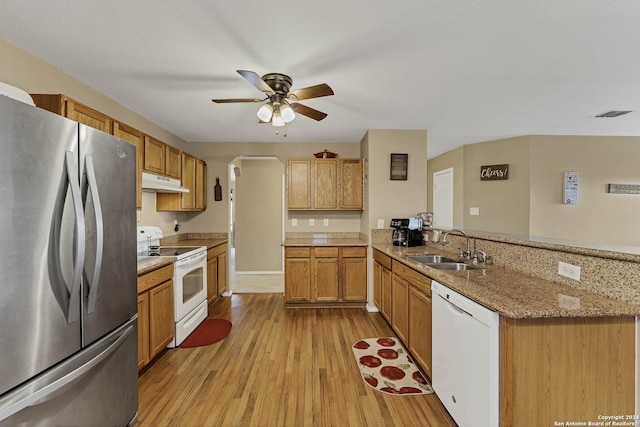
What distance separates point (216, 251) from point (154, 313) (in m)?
1.59

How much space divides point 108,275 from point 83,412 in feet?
2.12

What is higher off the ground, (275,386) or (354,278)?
(354,278)

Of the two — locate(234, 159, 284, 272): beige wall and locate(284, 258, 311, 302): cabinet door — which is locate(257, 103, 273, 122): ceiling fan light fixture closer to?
locate(284, 258, 311, 302): cabinet door

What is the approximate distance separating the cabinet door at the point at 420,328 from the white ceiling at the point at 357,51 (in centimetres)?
185

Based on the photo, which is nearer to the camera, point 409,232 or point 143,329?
point 143,329

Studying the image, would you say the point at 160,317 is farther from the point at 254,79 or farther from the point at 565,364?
the point at 565,364

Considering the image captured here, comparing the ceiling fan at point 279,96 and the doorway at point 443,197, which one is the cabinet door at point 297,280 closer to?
the ceiling fan at point 279,96

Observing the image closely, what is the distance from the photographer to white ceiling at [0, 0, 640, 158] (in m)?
1.47

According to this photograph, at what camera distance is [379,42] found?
1735 mm

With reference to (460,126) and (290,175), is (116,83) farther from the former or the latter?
(460,126)

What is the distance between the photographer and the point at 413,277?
7.31 feet

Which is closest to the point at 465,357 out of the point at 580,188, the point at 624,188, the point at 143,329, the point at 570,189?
the point at 143,329

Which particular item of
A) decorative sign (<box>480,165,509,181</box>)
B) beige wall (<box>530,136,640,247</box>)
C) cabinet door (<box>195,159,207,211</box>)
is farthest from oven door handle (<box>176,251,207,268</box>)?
beige wall (<box>530,136,640,247</box>)

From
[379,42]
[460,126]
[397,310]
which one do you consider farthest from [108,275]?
[460,126]
